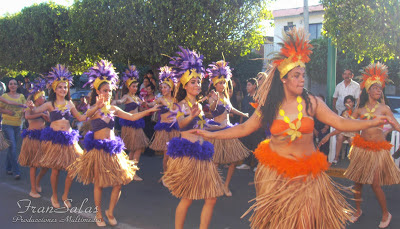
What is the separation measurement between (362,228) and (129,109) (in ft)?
17.7

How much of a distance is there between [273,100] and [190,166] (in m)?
1.34

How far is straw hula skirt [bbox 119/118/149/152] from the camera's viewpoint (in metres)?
8.40

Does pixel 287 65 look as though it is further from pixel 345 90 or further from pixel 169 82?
pixel 345 90

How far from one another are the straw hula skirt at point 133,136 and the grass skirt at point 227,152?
2182mm

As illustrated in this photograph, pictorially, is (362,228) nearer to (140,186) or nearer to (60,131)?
(140,186)

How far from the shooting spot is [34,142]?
6789 millimetres

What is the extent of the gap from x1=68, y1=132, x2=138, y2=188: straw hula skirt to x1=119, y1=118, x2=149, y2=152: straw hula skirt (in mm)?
2917

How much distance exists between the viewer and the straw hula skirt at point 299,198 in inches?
134

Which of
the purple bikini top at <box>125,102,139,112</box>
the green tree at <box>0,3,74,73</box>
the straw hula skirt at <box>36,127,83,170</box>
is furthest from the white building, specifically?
the straw hula skirt at <box>36,127,83,170</box>

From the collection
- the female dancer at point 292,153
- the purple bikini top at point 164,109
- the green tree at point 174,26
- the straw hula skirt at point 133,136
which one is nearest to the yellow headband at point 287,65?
the female dancer at point 292,153

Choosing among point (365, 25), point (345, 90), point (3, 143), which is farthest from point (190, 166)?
point (345, 90)

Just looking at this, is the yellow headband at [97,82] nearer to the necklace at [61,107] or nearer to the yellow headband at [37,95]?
the necklace at [61,107]

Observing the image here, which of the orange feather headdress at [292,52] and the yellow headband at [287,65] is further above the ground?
the orange feather headdress at [292,52]

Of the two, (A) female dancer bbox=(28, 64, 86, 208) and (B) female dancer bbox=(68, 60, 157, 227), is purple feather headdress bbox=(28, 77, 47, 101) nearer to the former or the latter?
(A) female dancer bbox=(28, 64, 86, 208)
